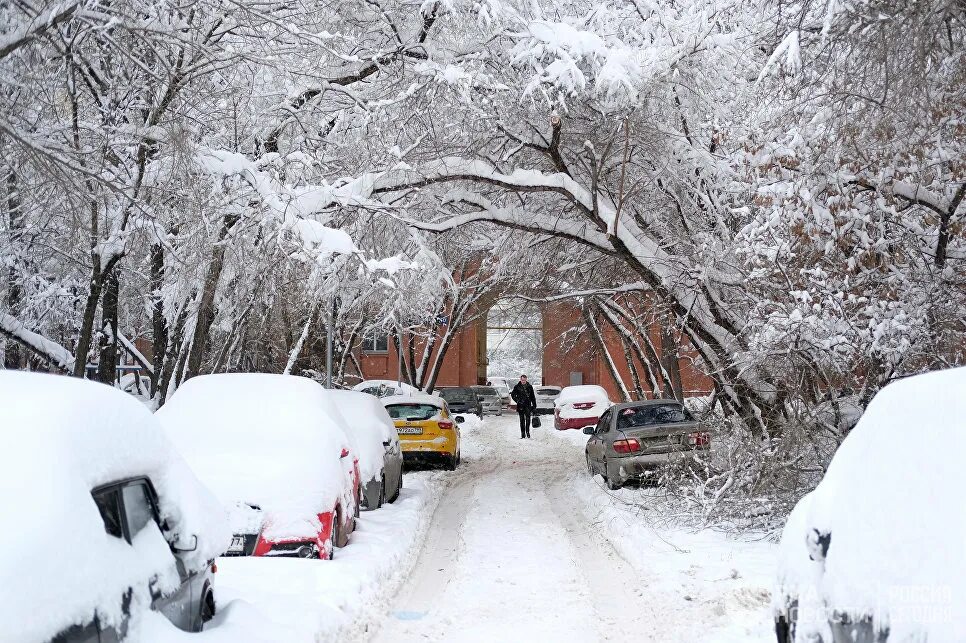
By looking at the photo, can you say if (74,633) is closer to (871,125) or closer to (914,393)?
(914,393)

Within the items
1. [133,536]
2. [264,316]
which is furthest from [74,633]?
[264,316]

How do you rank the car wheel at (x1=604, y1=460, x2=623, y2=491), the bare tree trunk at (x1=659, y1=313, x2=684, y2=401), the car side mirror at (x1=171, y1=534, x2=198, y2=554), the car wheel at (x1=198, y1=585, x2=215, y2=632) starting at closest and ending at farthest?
the car side mirror at (x1=171, y1=534, x2=198, y2=554) < the car wheel at (x1=198, y1=585, x2=215, y2=632) < the car wheel at (x1=604, y1=460, x2=623, y2=491) < the bare tree trunk at (x1=659, y1=313, x2=684, y2=401)

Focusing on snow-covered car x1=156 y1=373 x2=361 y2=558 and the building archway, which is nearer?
snow-covered car x1=156 y1=373 x2=361 y2=558

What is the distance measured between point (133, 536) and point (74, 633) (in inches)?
37.9

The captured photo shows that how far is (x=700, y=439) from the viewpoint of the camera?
1254 cm

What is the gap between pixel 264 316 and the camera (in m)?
19.1

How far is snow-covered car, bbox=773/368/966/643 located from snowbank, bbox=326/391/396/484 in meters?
7.58

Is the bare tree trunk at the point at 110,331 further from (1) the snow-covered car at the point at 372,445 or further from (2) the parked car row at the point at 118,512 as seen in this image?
(2) the parked car row at the point at 118,512

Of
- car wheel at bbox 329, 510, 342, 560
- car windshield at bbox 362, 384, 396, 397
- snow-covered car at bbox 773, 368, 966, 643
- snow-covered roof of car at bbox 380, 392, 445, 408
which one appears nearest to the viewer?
snow-covered car at bbox 773, 368, 966, 643

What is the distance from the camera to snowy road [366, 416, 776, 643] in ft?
23.4

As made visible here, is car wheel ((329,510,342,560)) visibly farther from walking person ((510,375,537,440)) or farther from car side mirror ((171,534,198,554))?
walking person ((510,375,537,440))

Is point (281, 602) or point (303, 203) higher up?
point (303, 203)

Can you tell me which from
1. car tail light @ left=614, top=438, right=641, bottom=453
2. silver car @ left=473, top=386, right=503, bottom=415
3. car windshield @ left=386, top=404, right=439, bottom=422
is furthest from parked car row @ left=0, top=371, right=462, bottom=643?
silver car @ left=473, top=386, right=503, bottom=415

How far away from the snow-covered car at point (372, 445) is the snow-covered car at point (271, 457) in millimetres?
1238
